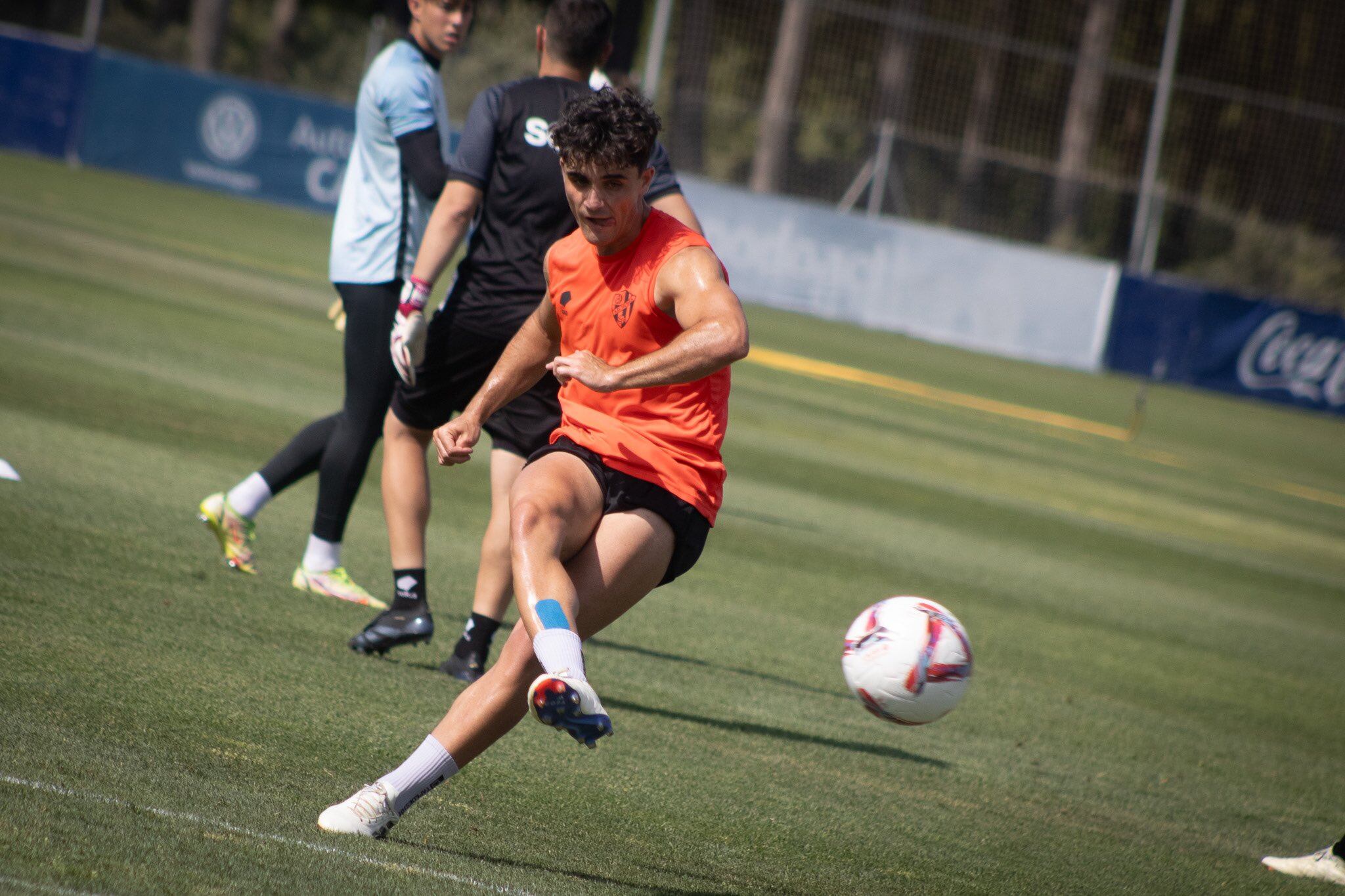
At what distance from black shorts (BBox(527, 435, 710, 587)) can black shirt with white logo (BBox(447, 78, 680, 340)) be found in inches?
65.8

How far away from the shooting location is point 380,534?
27.2 feet

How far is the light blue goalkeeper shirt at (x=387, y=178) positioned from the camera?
6.13m

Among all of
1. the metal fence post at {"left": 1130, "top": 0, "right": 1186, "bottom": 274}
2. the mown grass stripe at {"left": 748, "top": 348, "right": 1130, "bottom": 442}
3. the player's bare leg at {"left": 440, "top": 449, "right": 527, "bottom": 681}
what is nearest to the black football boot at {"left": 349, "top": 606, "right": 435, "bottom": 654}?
the player's bare leg at {"left": 440, "top": 449, "right": 527, "bottom": 681}

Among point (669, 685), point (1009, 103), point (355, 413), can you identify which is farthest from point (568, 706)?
point (1009, 103)

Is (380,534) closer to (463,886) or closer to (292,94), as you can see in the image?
(463,886)

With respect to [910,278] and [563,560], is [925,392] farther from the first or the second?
[563,560]

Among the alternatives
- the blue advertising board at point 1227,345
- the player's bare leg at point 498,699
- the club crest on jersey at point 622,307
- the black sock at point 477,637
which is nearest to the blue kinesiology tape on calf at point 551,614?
the player's bare leg at point 498,699

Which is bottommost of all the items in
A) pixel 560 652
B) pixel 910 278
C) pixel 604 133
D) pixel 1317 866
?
pixel 1317 866

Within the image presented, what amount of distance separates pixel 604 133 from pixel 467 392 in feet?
6.50

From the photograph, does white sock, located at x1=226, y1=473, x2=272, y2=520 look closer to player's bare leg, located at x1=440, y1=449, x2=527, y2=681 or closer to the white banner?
player's bare leg, located at x1=440, y1=449, x2=527, y2=681

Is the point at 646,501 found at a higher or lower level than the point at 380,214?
lower

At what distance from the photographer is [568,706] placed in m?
3.57

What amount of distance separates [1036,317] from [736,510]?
17373 millimetres

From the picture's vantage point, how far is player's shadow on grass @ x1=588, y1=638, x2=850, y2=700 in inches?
267
